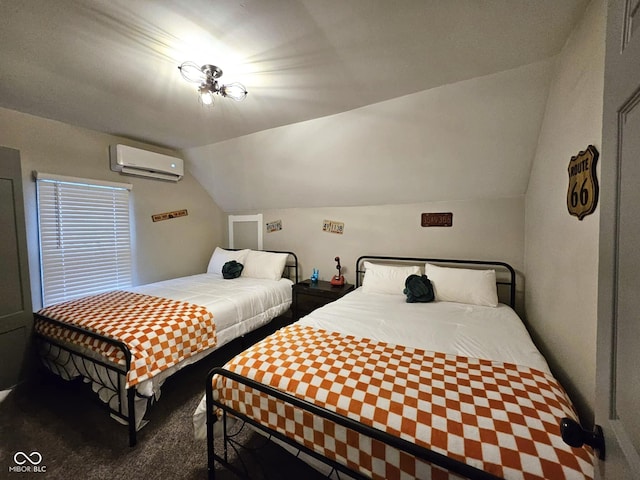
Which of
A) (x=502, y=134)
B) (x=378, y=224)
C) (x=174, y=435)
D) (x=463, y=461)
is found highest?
(x=502, y=134)

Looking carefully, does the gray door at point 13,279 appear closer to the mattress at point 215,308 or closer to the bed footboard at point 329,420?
the mattress at point 215,308

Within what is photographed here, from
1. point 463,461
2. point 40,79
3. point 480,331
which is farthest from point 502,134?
point 40,79

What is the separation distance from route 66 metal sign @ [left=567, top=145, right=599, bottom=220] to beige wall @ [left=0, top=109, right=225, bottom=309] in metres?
4.05

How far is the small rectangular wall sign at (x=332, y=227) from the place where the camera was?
11.1ft

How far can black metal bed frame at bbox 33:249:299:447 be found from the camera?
61.5 inches

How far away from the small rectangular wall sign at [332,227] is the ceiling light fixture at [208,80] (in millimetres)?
1938

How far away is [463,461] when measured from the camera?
82cm

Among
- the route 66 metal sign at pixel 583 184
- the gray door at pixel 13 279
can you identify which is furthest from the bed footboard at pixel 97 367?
the route 66 metal sign at pixel 583 184

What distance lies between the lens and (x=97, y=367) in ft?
5.85

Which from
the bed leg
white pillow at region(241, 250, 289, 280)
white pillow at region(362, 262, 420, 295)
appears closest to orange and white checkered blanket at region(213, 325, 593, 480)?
the bed leg

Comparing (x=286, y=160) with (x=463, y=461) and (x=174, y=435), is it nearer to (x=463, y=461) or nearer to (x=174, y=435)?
(x=174, y=435)

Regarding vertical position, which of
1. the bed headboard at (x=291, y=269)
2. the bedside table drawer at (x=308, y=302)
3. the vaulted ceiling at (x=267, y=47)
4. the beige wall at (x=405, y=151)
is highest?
the vaulted ceiling at (x=267, y=47)

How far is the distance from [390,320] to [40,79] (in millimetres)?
3042

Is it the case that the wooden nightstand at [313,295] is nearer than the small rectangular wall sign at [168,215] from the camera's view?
Yes
